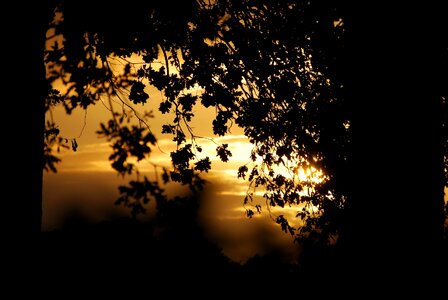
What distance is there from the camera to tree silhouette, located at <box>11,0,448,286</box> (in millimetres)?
3812

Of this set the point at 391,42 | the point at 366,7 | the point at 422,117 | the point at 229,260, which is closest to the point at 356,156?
the point at 422,117

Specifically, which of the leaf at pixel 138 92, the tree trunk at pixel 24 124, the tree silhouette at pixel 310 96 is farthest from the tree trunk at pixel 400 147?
the leaf at pixel 138 92

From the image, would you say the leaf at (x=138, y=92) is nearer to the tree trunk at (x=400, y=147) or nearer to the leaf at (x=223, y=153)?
the leaf at (x=223, y=153)

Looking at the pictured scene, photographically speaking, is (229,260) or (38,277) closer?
(38,277)

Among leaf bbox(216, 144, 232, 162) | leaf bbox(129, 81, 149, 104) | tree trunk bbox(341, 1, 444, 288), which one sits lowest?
tree trunk bbox(341, 1, 444, 288)

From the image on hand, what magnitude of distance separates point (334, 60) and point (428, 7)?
4906 mm

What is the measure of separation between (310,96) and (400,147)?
18.3 feet

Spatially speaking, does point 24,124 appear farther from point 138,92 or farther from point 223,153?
point 223,153

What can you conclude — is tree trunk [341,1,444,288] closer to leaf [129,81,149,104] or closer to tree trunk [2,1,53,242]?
tree trunk [2,1,53,242]

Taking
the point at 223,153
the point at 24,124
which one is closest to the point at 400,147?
the point at 24,124

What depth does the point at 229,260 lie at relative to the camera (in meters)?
27.6

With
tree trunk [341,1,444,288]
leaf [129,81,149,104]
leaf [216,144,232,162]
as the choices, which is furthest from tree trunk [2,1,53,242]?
leaf [216,144,232,162]

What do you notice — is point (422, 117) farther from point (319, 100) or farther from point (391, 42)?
point (319, 100)

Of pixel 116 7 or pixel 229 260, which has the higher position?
pixel 116 7
